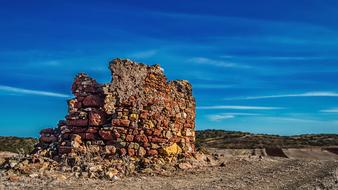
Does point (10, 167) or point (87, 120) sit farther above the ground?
point (87, 120)

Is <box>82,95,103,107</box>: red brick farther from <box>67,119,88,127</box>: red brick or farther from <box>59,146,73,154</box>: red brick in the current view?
<box>59,146,73,154</box>: red brick

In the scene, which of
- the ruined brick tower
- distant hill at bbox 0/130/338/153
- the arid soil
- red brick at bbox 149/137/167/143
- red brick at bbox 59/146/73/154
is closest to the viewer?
the arid soil

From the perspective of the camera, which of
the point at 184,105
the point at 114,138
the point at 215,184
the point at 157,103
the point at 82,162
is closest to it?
the point at 215,184

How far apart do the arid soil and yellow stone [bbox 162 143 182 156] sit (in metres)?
1.18

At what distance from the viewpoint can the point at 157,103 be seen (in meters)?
18.0

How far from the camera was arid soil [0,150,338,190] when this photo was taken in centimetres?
1299

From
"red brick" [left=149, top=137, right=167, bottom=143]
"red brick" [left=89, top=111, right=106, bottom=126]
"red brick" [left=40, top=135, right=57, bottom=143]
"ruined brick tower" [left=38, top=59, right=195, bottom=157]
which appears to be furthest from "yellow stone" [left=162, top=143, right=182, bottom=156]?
"red brick" [left=40, top=135, right=57, bottom=143]

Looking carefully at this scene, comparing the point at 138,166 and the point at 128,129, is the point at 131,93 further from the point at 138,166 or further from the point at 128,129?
the point at 138,166

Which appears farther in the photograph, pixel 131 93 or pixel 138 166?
pixel 131 93

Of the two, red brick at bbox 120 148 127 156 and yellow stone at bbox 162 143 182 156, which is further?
yellow stone at bbox 162 143 182 156

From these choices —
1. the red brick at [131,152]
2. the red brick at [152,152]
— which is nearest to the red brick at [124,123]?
the red brick at [131,152]

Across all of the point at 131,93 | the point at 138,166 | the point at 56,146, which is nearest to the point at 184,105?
the point at 131,93

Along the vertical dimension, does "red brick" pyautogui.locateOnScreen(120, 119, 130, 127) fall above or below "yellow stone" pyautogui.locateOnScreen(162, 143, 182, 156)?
above

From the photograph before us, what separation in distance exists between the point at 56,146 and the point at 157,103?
13.2 ft
